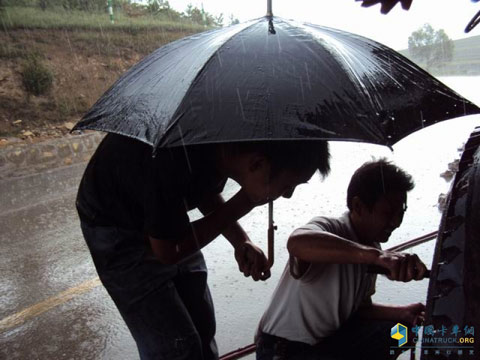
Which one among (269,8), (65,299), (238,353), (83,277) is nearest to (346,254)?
(269,8)

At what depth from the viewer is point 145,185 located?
60.8 inches

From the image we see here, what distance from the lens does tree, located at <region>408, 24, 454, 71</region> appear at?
1652 cm

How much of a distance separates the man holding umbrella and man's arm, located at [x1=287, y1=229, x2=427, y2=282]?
0.18 meters

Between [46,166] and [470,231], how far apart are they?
8982 millimetres

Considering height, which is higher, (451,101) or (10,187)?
(451,101)

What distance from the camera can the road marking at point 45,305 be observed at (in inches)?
142

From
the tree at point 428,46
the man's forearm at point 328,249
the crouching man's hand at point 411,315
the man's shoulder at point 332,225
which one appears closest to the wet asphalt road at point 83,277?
the man's shoulder at point 332,225

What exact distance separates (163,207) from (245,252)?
63 centimetres

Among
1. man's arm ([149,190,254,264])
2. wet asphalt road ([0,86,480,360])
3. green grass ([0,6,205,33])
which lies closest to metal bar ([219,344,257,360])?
wet asphalt road ([0,86,480,360])

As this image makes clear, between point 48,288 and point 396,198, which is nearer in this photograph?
point 396,198

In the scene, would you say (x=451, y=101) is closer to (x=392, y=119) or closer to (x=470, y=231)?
(x=392, y=119)

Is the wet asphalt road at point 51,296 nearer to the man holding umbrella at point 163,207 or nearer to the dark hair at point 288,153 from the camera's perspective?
the man holding umbrella at point 163,207

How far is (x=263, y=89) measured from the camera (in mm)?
1547

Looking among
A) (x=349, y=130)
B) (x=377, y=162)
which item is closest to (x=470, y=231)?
(x=349, y=130)
